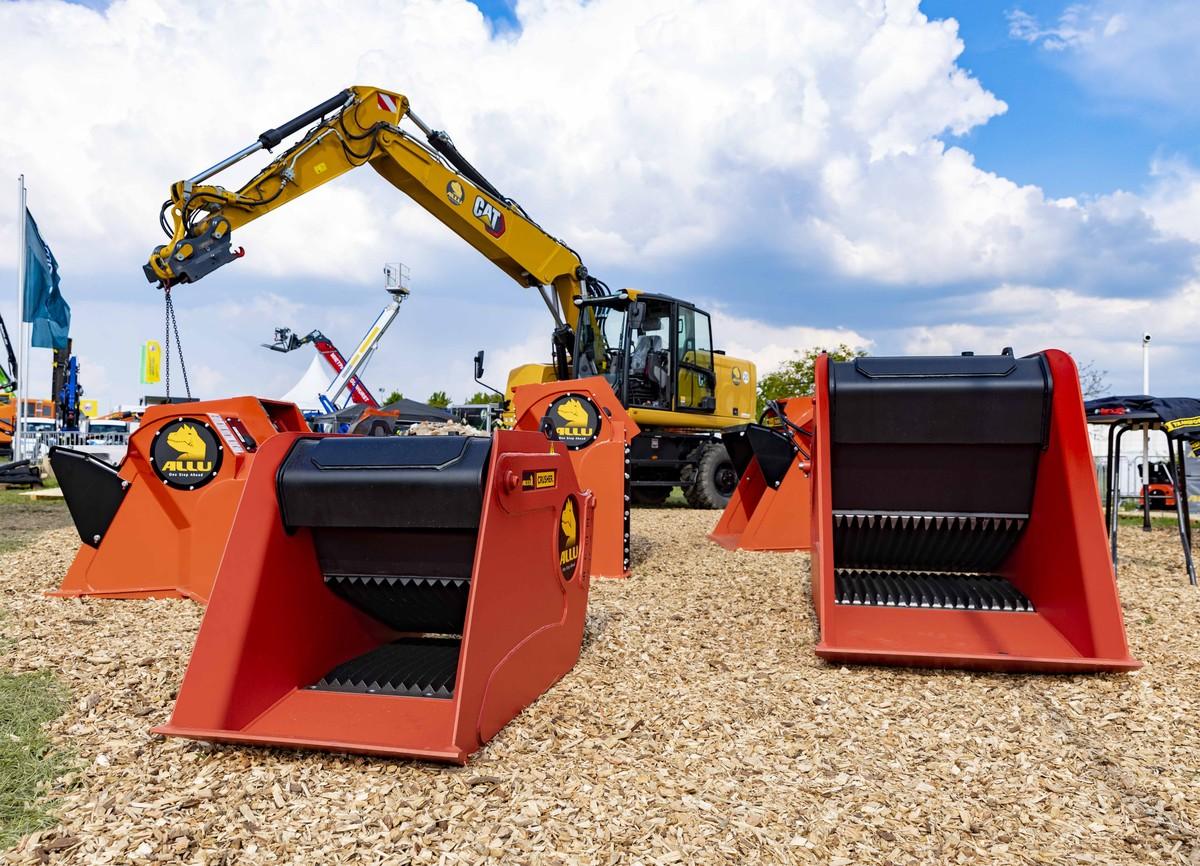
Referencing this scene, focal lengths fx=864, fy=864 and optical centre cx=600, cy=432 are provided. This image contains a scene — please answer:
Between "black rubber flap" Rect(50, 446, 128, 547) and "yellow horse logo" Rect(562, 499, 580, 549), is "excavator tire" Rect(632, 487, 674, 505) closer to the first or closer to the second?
"black rubber flap" Rect(50, 446, 128, 547)

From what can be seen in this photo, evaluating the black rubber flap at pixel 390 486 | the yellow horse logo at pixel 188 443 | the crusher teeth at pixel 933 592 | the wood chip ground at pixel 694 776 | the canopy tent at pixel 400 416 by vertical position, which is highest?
the canopy tent at pixel 400 416

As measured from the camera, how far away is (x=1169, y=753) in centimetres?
289

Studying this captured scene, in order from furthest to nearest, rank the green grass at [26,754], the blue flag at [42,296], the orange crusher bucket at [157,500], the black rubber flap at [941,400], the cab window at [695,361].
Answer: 1. the blue flag at [42,296]
2. the cab window at [695,361]
3. the orange crusher bucket at [157,500]
4. the black rubber flap at [941,400]
5. the green grass at [26,754]

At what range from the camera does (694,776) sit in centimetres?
266

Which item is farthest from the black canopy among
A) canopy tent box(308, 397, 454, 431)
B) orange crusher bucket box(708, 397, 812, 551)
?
canopy tent box(308, 397, 454, 431)

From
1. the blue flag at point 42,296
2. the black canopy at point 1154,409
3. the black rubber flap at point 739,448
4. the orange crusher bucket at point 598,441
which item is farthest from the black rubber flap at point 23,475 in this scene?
the black canopy at point 1154,409

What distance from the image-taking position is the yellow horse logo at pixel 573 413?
6.79 metres

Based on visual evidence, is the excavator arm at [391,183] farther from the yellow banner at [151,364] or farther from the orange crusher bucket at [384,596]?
the yellow banner at [151,364]

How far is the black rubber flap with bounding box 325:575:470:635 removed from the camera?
3.32m

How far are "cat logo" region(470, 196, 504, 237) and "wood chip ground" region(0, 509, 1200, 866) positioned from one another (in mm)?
8768

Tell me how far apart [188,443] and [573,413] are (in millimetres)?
2795

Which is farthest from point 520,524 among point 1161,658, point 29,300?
point 29,300

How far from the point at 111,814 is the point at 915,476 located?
3.52 m

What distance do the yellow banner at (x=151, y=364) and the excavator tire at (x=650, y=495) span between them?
2271 cm
